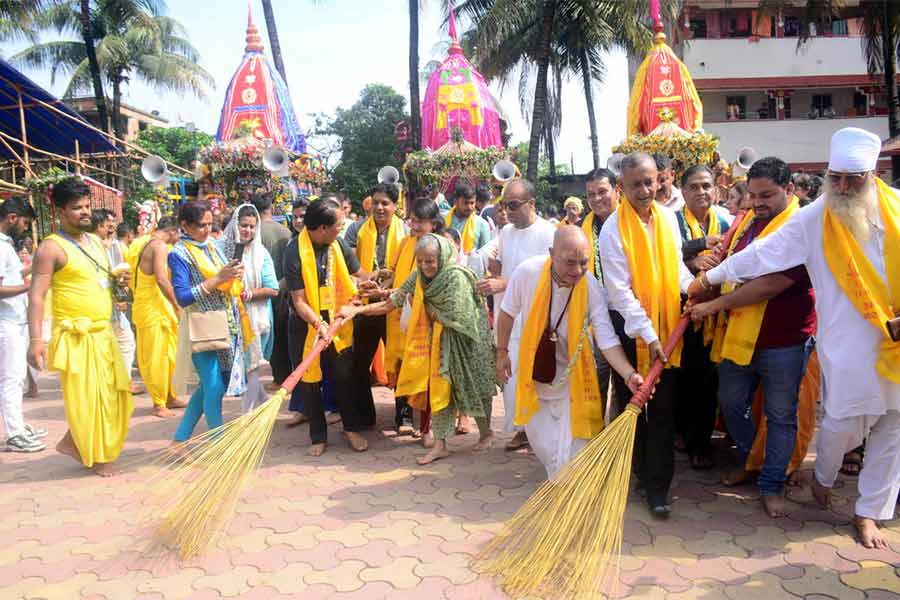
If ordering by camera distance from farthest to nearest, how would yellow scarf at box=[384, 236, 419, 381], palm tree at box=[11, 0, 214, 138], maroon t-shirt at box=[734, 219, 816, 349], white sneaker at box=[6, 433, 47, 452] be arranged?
palm tree at box=[11, 0, 214, 138] → white sneaker at box=[6, 433, 47, 452] → yellow scarf at box=[384, 236, 419, 381] → maroon t-shirt at box=[734, 219, 816, 349]

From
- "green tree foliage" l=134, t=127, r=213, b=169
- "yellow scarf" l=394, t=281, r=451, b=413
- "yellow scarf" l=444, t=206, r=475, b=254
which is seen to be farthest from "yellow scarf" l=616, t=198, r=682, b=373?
"green tree foliage" l=134, t=127, r=213, b=169

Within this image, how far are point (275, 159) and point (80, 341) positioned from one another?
647 cm

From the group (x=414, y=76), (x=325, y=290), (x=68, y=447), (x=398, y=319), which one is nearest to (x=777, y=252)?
(x=398, y=319)

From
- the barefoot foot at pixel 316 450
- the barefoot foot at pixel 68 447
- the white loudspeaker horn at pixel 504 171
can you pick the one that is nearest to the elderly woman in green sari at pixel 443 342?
the barefoot foot at pixel 316 450

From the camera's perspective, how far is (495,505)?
361 centimetres

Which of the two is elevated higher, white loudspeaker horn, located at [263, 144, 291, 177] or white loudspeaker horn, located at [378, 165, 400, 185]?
white loudspeaker horn, located at [263, 144, 291, 177]

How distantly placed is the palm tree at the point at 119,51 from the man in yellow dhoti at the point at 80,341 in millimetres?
20612

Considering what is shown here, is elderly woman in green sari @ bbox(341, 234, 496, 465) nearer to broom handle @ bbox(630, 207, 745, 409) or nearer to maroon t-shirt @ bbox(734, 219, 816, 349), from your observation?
broom handle @ bbox(630, 207, 745, 409)

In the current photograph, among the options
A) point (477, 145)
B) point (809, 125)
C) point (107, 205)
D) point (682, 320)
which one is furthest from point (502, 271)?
point (809, 125)

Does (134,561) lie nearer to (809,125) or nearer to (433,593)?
(433,593)

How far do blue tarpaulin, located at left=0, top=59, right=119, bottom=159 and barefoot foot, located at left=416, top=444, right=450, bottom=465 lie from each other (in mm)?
14298

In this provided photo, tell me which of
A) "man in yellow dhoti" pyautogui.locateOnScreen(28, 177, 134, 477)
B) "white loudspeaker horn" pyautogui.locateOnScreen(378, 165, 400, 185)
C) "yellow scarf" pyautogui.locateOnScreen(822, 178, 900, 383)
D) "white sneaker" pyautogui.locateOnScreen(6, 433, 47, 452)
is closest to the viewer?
"yellow scarf" pyautogui.locateOnScreen(822, 178, 900, 383)

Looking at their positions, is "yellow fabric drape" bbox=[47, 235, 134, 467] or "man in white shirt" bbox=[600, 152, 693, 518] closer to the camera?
"man in white shirt" bbox=[600, 152, 693, 518]

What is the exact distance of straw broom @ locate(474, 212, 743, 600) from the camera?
2.66 meters
